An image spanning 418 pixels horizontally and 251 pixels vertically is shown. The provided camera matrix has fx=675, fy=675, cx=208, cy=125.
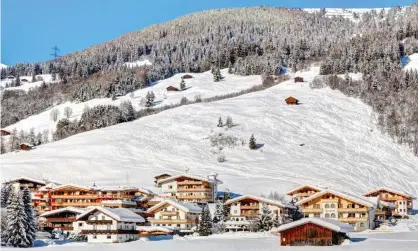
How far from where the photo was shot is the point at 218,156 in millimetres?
128250

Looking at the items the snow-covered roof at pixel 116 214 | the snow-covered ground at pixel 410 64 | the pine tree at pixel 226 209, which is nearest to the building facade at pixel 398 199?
the pine tree at pixel 226 209

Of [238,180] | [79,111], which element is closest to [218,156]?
[238,180]

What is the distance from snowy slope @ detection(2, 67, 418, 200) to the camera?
115m

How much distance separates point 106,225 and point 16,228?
12.4 m

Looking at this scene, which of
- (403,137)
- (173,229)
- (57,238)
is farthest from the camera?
(403,137)

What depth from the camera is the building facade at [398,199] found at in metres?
102

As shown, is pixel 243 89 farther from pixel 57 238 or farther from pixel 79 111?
pixel 57 238

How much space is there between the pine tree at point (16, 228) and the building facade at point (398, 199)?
192 feet

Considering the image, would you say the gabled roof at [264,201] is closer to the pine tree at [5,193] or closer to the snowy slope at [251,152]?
the snowy slope at [251,152]

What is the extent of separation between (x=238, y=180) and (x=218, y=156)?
16854mm

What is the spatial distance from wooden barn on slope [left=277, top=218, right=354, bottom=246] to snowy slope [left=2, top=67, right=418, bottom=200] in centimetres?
4073

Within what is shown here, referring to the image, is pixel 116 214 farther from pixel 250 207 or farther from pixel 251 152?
pixel 251 152

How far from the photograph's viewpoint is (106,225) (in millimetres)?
71500

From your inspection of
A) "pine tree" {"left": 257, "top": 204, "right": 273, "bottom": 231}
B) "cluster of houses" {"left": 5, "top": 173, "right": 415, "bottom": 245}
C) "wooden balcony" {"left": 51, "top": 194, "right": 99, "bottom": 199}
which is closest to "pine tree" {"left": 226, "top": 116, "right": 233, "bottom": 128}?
"cluster of houses" {"left": 5, "top": 173, "right": 415, "bottom": 245}
